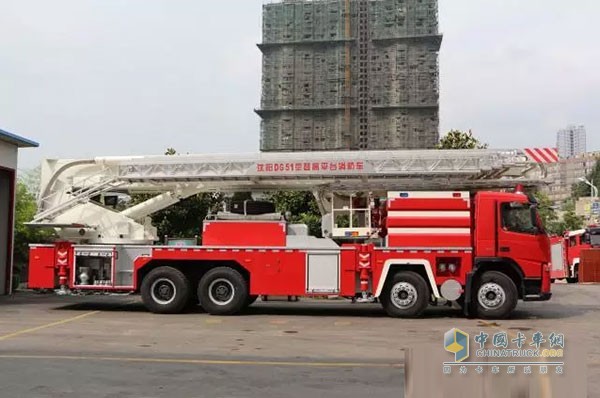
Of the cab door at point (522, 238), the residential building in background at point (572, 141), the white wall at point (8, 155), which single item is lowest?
the cab door at point (522, 238)

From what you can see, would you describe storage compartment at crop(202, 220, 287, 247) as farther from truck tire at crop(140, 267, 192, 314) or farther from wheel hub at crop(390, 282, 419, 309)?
wheel hub at crop(390, 282, 419, 309)

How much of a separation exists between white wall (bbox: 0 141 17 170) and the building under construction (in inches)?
2790

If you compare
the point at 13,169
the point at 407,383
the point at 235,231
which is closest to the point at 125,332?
the point at 235,231

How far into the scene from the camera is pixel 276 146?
311 ft

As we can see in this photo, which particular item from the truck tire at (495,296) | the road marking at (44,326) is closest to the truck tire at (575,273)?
the truck tire at (495,296)

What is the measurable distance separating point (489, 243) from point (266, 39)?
3305 inches

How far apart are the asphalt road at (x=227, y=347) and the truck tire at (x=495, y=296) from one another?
368 mm

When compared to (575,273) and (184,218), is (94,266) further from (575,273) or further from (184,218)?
(575,273)

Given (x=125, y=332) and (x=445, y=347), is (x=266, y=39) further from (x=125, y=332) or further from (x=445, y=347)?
(x=445, y=347)

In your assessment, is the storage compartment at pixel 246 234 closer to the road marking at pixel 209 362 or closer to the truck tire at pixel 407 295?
the truck tire at pixel 407 295

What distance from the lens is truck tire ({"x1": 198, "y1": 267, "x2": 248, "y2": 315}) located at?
14.5 meters

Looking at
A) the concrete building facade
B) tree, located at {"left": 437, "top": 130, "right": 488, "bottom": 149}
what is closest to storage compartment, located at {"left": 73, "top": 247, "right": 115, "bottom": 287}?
the concrete building facade

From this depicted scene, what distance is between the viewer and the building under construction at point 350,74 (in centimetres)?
8806

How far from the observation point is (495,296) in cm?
1374
